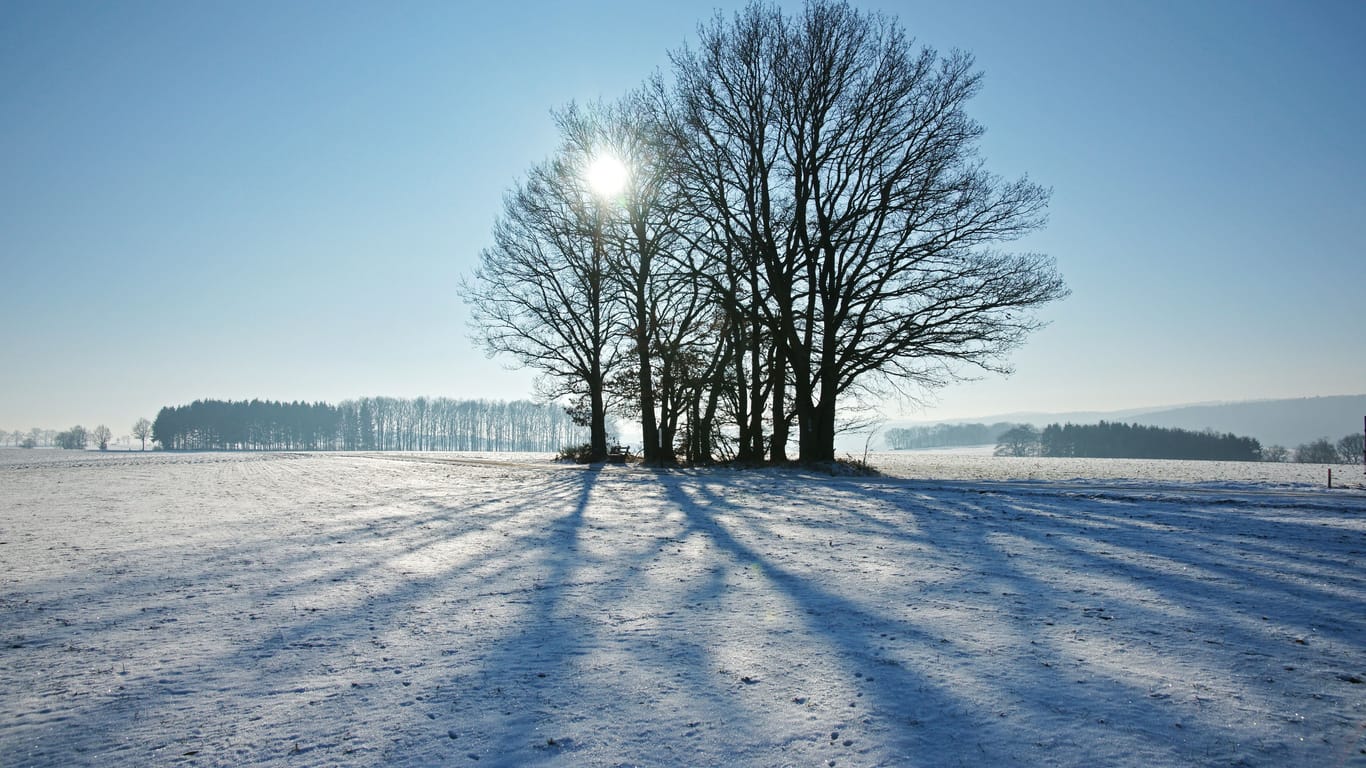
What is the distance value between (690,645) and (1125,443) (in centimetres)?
11101

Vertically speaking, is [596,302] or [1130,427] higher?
[596,302]

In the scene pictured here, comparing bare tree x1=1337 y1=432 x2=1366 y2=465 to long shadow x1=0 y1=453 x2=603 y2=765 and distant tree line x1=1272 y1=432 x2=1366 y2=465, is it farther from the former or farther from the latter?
long shadow x1=0 y1=453 x2=603 y2=765

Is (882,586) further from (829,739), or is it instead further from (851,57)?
(851,57)

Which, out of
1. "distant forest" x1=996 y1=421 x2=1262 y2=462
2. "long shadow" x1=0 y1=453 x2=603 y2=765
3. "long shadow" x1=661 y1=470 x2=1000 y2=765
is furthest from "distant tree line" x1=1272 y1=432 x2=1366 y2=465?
"long shadow" x1=0 y1=453 x2=603 y2=765

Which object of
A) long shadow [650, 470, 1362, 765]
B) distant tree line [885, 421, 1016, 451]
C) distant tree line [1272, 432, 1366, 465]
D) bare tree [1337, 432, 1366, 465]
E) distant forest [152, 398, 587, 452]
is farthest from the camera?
distant tree line [885, 421, 1016, 451]

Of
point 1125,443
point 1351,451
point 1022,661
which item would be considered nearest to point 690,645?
point 1022,661

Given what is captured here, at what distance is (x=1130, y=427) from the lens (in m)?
96.2

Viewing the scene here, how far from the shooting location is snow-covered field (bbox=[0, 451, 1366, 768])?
2.98 meters

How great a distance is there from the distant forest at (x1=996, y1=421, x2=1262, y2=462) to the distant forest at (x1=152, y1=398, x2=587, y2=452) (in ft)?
260

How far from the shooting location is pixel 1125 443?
93562 millimetres

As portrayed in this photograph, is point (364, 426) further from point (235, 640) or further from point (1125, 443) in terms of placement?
point (235, 640)

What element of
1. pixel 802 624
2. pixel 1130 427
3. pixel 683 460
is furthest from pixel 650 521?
pixel 1130 427

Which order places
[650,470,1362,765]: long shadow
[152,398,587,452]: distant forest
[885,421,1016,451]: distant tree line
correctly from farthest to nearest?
[885,421,1016,451]: distant tree line
[152,398,587,452]: distant forest
[650,470,1362,765]: long shadow

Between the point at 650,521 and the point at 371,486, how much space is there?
1009 cm
